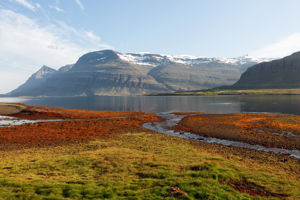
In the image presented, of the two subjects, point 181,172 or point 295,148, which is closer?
point 181,172

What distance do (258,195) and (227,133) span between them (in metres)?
25.5

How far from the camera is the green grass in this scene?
11.6 metres

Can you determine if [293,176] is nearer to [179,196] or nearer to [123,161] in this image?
[179,196]

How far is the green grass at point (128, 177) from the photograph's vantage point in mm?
11609

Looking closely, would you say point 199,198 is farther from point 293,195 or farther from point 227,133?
point 227,133

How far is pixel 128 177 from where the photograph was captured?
15.0m

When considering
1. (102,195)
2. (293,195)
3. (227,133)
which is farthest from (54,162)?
(227,133)

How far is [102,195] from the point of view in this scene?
11.3 metres

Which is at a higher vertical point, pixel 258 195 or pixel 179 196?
pixel 179 196

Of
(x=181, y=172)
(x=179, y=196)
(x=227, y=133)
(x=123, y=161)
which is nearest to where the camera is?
(x=179, y=196)

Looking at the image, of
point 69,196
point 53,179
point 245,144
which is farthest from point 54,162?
point 245,144

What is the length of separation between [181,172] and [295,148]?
2112 cm

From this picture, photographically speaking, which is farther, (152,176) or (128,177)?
(152,176)

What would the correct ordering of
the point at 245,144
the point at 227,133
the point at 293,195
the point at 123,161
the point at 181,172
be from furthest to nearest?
the point at 227,133 → the point at 245,144 → the point at 123,161 → the point at 181,172 → the point at 293,195
